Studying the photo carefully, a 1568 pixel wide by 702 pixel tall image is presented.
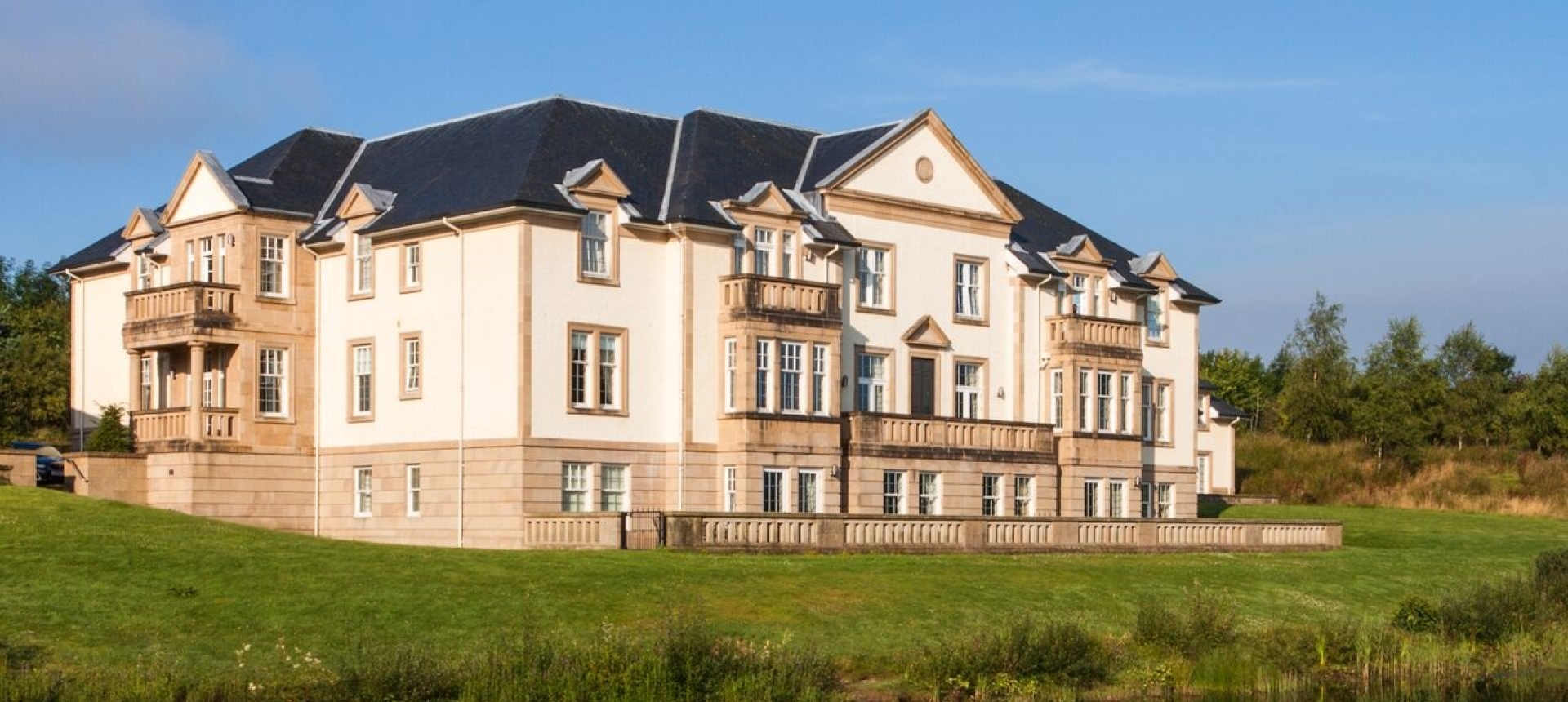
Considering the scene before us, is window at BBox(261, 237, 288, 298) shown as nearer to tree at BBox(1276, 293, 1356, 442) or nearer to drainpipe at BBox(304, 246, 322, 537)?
drainpipe at BBox(304, 246, 322, 537)

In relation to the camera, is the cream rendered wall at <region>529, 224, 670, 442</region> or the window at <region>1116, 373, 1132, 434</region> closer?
the cream rendered wall at <region>529, 224, 670, 442</region>

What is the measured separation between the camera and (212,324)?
58.9 metres

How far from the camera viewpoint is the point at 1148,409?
71.6m

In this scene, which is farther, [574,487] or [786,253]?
Answer: [786,253]

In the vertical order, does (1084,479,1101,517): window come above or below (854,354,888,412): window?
below

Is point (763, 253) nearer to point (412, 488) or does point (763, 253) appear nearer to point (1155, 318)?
point (412, 488)

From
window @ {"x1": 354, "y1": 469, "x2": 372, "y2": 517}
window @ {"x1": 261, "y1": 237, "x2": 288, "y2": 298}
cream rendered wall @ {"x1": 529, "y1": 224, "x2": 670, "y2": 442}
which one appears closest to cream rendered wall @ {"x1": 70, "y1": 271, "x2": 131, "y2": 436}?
window @ {"x1": 261, "y1": 237, "x2": 288, "y2": 298}

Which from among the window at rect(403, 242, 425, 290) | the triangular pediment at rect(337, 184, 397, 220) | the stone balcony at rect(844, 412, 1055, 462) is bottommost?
the stone balcony at rect(844, 412, 1055, 462)

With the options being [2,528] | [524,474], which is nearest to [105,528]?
[2,528]

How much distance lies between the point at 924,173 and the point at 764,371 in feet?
28.7

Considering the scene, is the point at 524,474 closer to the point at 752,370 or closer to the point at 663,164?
the point at 752,370

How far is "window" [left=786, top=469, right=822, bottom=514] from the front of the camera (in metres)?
58.8

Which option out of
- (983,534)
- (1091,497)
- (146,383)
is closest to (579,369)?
(983,534)

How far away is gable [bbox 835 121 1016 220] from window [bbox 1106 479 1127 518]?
28.5ft
